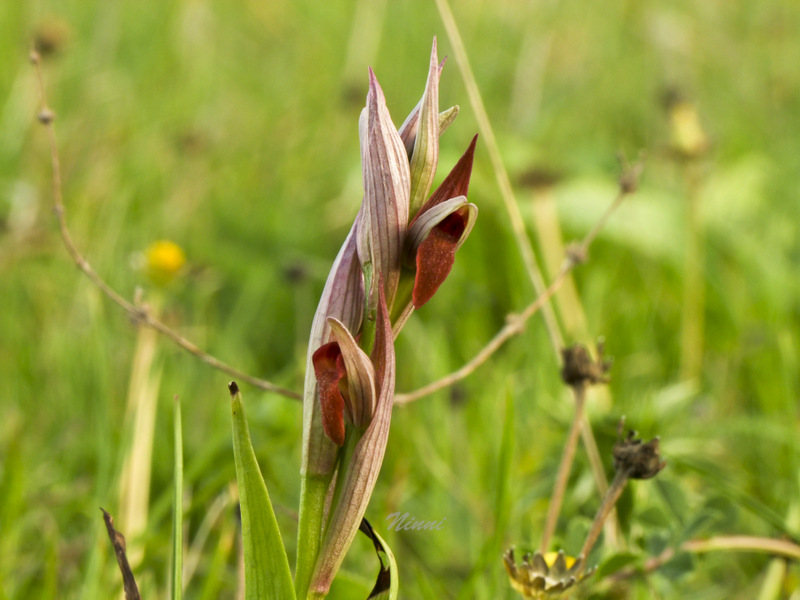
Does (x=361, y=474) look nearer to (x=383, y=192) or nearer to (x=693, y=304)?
(x=383, y=192)

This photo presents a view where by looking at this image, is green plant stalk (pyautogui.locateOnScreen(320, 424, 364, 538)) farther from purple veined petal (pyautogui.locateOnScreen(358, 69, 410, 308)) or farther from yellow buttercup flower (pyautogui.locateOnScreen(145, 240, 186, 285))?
yellow buttercup flower (pyautogui.locateOnScreen(145, 240, 186, 285))

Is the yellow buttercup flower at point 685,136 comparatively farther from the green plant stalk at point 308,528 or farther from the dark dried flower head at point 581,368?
the green plant stalk at point 308,528

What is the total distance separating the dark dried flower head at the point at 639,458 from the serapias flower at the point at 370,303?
0.80 ft

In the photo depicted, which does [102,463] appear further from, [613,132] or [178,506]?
[613,132]

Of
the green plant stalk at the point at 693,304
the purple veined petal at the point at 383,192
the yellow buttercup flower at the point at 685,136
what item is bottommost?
the green plant stalk at the point at 693,304

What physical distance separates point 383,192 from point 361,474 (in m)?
0.21

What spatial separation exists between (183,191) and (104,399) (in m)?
1.53

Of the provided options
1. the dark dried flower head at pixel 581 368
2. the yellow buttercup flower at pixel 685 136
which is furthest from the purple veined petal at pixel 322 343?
the yellow buttercup flower at pixel 685 136

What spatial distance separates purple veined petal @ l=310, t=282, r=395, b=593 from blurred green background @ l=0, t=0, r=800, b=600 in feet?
0.64

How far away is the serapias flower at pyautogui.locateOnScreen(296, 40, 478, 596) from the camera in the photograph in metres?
0.56

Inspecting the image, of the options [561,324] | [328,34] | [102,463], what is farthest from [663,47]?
[102,463]

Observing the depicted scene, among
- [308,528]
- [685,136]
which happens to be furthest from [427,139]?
[685,136]

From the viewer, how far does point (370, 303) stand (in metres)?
0.59

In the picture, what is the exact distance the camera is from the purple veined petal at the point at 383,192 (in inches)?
22.5
